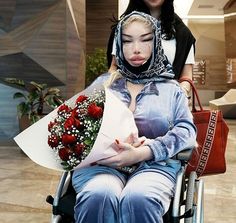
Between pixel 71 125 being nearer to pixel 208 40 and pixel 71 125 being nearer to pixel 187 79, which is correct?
pixel 187 79

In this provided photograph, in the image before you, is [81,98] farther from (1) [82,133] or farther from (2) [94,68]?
(2) [94,68]

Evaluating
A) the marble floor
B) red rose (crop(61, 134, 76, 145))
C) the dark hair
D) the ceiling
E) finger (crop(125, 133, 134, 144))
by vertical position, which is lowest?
the marble floor

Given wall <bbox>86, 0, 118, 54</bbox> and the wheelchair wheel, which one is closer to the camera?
the wheelchair wheel

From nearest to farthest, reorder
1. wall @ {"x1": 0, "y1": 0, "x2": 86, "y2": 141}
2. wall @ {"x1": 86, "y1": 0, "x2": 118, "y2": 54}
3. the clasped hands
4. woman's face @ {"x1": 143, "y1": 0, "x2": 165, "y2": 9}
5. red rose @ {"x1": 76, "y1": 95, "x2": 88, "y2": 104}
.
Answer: the clasped hands → red rose @ {"x1": 76, "y1": 95, "x2": 88, "y2": 104} → woman's face @ {"x1": 143, "y1": 0, "x2": 165, "y2": 9} → wall @ {"x1": 0, "y1": 0, "x2": 86, "y2": 141} → wall @ {"x1": 86, "y1": 0, "x2": 118, "y2": 54}

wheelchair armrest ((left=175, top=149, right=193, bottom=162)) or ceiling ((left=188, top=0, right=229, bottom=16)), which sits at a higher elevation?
ceiling ((left=188, top=0, right=229, bottom=16))

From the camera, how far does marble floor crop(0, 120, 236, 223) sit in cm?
330

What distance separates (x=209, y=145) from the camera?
2.22 meters

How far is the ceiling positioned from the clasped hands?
→ 1272 cm

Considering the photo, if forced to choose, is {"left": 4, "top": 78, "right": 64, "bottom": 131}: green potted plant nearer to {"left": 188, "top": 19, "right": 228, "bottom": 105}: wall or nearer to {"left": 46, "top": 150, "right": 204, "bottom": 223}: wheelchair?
{"left": 46, "top": 150, "right": 204, "bottom": 223}: wheelchair

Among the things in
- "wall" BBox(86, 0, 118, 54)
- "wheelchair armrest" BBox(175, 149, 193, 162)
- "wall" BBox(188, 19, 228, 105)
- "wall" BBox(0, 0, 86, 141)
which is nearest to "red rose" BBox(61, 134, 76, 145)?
"wheelchair armrest" BBox(175, 149, 193, 162)

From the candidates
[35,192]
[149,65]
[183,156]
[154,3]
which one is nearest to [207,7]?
[35,192]

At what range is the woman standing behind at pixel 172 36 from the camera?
2410 mm

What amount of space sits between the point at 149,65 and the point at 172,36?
0.52 meters

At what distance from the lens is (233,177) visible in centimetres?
468
